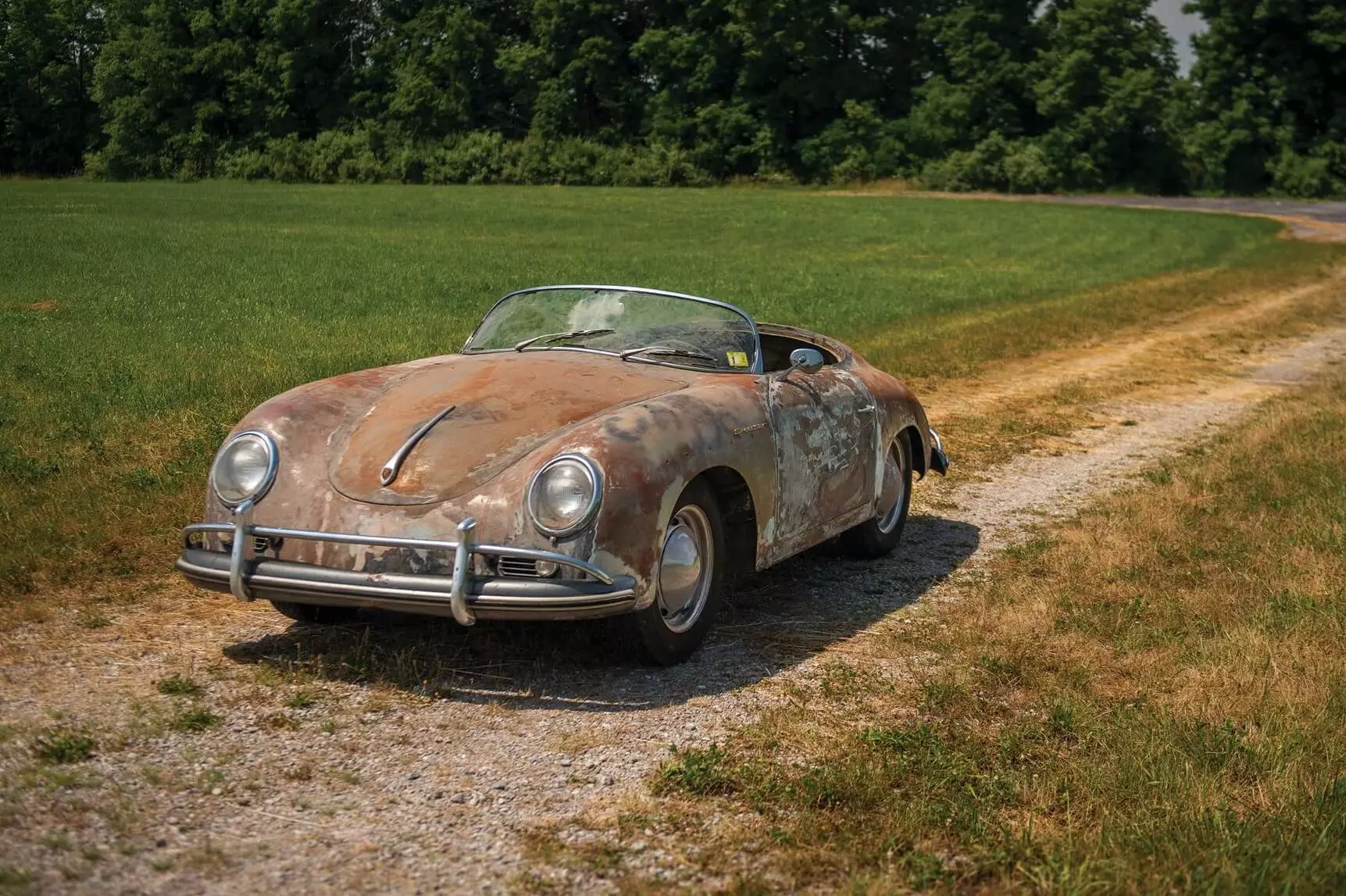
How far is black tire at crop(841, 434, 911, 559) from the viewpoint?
735cm

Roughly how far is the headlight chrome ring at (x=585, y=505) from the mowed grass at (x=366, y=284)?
8.30 ft

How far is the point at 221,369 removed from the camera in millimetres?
12203

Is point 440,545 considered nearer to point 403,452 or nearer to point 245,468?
point 403,452

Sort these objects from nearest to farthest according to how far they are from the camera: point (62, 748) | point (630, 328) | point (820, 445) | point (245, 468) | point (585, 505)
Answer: point (62, 748) → point (585, 505) → point (245, 468) → point (820, 445) → point (630, 328)

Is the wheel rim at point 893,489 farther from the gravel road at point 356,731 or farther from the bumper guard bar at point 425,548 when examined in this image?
the bumper guard bar at point 425,548

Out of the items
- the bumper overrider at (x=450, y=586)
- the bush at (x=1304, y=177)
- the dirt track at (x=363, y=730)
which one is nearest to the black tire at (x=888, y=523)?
the dirt track at (x=363, y=730)

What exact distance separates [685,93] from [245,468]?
6349 centimetres

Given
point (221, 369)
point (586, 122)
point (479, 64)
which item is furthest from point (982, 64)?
point (221, 369)

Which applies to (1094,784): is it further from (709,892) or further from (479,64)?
(479,64)

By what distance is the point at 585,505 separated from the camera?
16.5 ft

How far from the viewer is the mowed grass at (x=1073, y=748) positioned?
376cm

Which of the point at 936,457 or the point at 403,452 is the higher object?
the point at 403,452

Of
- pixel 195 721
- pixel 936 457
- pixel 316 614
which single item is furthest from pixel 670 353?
pixel 195 721

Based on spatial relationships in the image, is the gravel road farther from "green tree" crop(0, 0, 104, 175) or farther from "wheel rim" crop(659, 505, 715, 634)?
"green tree" crop(0, 0, 104, 175)
